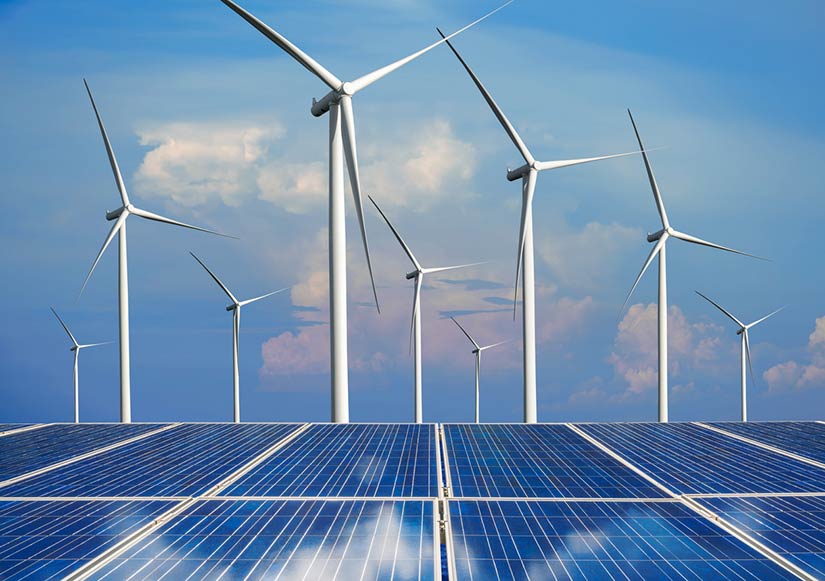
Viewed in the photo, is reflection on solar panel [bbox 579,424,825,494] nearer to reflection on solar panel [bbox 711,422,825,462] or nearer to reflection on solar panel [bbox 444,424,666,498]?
reflection on solar panel [bbox 444,424,666,498]

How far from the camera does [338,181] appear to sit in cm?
2573

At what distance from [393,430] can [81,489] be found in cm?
995

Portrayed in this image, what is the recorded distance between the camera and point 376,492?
47.4ft

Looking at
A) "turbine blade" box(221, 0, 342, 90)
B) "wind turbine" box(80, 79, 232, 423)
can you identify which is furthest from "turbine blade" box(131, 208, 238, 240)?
"turbine blade" box(221, 0, 342, 90)

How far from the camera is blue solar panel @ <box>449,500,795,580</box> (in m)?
10.4

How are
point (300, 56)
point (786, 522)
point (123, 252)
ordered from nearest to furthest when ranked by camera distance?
point (786, 522) → point (300, 56) → point (123, 252)

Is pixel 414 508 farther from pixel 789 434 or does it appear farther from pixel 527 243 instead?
pixel 527 243

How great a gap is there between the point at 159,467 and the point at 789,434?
19282 mm

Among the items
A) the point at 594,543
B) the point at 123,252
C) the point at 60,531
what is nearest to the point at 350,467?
the point at 60,531

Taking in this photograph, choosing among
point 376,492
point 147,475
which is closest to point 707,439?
point 376,492

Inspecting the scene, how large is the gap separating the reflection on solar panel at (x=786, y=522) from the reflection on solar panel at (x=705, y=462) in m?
0.80

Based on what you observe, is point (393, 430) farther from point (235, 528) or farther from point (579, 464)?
point (235, 528)

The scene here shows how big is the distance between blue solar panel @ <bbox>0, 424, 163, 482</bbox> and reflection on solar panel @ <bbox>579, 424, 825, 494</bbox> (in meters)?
14.7

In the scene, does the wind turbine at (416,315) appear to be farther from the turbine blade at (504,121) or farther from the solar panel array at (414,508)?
the solar panel array at (414,508)
